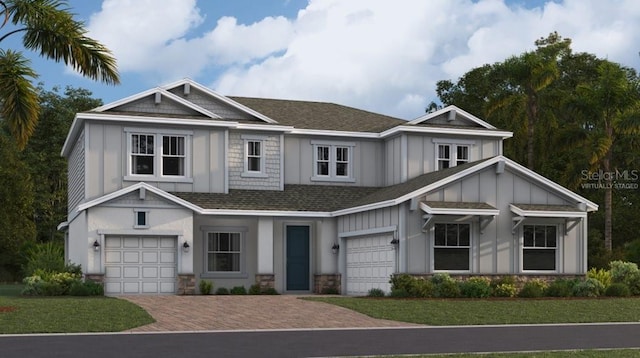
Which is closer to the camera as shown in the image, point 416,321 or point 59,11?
point 416,321

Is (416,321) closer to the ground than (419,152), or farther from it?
closer to the ground

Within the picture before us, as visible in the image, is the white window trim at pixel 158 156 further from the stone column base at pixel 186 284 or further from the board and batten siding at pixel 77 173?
the stone column base at pixel 186 284

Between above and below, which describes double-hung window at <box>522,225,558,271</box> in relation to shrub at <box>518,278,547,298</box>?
above

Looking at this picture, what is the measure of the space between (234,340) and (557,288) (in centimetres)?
1462

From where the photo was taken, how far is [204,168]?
33.9 m

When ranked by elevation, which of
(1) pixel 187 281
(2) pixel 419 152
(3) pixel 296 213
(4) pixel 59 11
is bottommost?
(1) pixel 187 281

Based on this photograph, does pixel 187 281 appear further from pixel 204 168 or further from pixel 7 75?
pixel 7 75

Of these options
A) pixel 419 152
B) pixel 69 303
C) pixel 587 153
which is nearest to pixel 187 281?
pixel 69 303

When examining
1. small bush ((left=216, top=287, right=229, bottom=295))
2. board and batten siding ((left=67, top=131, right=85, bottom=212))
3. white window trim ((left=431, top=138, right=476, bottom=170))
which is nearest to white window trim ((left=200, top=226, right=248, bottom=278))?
small bush ((left=216, top=287, right=229, bottom=295))

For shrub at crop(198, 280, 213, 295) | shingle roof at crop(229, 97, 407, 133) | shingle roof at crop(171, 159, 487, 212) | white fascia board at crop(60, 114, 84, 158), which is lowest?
shrub at crop(198, 280, 213, 295)

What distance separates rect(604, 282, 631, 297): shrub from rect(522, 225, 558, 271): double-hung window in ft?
8.46

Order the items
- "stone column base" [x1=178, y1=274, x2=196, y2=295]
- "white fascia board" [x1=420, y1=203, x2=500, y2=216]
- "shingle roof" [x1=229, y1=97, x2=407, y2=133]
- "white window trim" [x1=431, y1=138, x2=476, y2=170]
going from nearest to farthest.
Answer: "white fascia board" [x1=420, y1=203, x2=500, y2=216], "stone column base" [x1=178, y1=274, x2=196, y2=295], "white window trim" [x1=431, y1=138, x2=476, y2=170], "shingle roof" [x1=229, y1=97, x2=407, y2=133]

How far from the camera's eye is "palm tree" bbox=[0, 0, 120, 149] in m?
23.7

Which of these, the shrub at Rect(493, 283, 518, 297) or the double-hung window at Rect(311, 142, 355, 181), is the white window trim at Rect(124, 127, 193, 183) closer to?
the double-hung window at Rect(311, 142, 355, 181)
